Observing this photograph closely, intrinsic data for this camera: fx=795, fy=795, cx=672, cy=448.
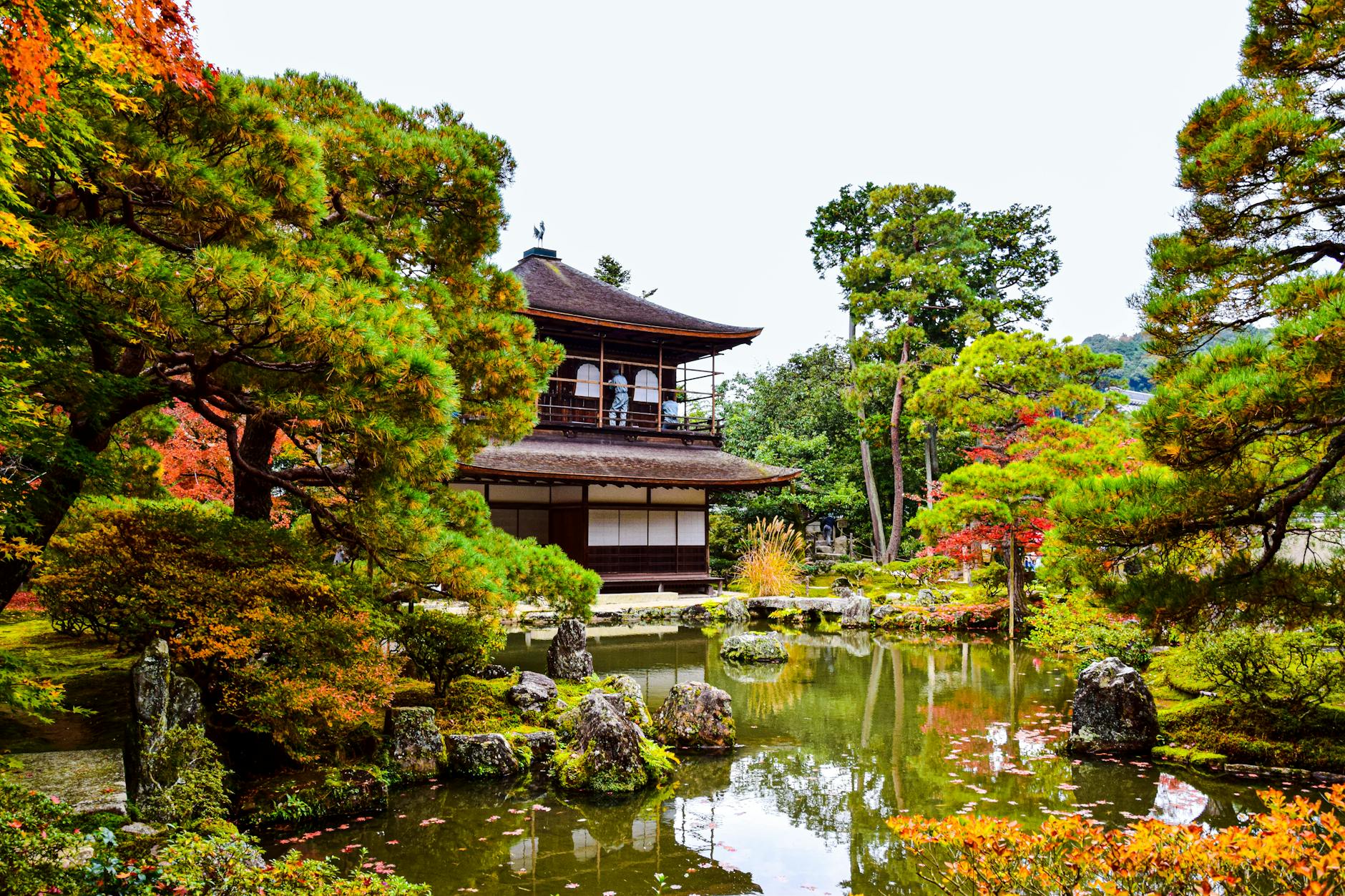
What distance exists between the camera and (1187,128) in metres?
4.54

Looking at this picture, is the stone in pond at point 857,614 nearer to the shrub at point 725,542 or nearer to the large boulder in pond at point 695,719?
the shrub at point 725,542

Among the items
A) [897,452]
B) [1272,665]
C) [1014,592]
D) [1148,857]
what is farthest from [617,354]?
[1148,857]

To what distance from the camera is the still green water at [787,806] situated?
3955 millimetres

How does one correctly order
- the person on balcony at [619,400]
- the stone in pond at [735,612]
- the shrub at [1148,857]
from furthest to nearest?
1. the person on balcony at [619,400]
2. the stone in pond at [735,612]
3. the shrub at [1148,857]

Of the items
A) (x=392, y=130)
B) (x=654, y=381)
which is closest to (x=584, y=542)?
(x=654, y=381)

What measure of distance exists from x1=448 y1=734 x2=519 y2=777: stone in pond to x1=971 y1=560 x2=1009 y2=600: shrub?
10534mm

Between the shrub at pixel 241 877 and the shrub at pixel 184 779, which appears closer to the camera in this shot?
the shrub at pixel 241 877

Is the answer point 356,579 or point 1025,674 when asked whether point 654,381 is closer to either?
point 1025,674

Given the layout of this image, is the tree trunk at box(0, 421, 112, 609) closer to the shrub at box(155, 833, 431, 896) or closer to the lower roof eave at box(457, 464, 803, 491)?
the shrub at box(155, 833, 431, 896)

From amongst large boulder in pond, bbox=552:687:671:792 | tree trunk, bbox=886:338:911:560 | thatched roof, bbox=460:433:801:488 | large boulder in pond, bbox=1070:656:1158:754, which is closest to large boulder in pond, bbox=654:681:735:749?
large boulder in pond, bbox=552:687:671:792

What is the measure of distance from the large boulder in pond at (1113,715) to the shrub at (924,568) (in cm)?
1051

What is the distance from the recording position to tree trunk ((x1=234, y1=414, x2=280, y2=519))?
5535 mm

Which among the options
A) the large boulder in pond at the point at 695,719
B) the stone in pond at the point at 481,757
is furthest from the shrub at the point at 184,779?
the large boulder in pond at the point at 695,719

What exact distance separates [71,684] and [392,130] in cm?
444
